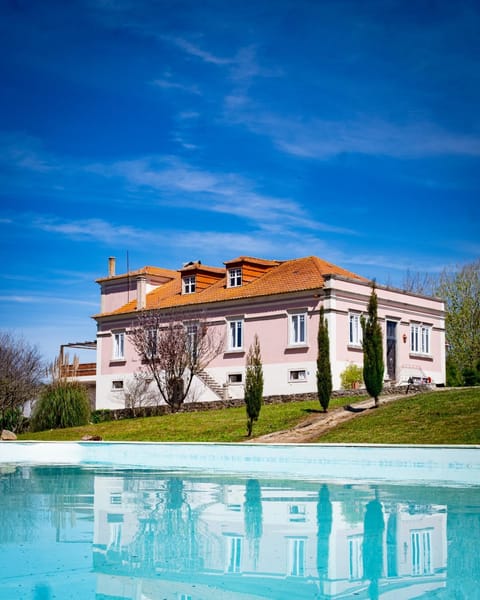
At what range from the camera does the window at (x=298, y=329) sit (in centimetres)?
3431

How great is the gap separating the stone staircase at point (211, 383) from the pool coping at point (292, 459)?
1172 cm

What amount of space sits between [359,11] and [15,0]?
47.6 ft

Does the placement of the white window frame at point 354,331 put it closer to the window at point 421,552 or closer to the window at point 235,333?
the window at point 235,333

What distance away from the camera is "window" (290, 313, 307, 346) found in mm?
34312

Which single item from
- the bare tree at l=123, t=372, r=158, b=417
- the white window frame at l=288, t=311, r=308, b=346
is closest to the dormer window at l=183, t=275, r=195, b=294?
the bare tree at l=123, t=372, r=158, b=417

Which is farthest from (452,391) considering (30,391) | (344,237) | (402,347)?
(30,391)

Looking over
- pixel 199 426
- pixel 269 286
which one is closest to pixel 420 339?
pixel 269 286

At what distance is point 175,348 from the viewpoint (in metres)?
36.0

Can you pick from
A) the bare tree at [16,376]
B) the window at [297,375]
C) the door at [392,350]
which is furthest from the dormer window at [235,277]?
the bare tree at [16,376]

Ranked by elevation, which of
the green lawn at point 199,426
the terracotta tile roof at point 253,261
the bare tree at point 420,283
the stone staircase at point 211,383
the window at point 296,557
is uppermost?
the bare tree at point 420,283

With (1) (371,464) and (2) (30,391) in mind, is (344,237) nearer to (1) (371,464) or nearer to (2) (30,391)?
(2) (30,391)

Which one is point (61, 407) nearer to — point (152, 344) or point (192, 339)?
point (152, 344)

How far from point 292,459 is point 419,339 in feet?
63.4

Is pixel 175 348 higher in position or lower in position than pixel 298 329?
lower
